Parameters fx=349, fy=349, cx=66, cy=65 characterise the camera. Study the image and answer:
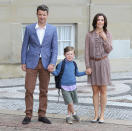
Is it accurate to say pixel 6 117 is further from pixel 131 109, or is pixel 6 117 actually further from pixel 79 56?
pixel 79 56

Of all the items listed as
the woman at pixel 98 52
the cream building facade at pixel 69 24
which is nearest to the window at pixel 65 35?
the cream building facade at pixel 69 24

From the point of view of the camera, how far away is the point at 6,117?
6.01m

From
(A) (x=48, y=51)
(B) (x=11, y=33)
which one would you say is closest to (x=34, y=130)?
(A) (x=48, y=51)

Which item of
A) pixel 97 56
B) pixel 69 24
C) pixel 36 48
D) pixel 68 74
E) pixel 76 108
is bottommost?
pixel 76 108

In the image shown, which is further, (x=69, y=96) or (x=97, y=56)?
(x=69, y=96)

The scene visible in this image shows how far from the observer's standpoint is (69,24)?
10641 mm

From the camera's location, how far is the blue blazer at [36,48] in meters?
5.49

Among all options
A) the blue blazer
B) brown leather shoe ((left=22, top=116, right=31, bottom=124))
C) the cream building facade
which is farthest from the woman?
the cream building facade

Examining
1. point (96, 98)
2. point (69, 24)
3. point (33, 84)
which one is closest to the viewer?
point (33, 84)

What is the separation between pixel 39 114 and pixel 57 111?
0.74 m

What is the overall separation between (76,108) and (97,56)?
155cm

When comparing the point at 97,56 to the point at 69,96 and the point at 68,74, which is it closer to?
the point at 68,74

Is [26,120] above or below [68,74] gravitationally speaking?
below

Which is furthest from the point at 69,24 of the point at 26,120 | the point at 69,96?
the point at 26,120
